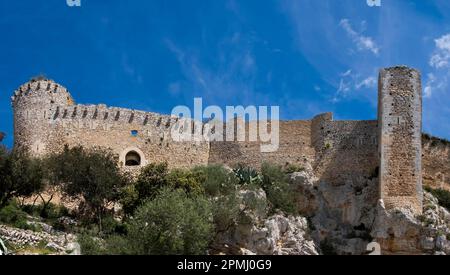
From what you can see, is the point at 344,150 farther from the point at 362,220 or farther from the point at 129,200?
the point at 129,200

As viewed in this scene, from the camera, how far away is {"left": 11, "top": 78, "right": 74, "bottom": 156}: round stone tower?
1510 inches

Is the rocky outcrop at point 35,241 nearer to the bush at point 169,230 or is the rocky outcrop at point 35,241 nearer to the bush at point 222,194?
the bush at point 169,230

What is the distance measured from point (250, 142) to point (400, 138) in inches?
305

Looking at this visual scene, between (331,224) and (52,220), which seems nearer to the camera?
(52,220)

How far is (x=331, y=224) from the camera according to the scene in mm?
37156

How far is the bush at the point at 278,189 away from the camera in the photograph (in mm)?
36188

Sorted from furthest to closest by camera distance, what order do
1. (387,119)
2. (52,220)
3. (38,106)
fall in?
(38,106), (387,119), (52,220)

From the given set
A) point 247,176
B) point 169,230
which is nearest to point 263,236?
point 247,176

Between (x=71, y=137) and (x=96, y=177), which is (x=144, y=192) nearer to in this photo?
(x=96, y=177)

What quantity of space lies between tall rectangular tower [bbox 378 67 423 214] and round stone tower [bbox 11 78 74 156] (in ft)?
51.5

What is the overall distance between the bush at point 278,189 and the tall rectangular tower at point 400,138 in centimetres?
417

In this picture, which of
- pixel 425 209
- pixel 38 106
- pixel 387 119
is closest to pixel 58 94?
pixel 38 106

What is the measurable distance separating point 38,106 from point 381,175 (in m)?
16.8
